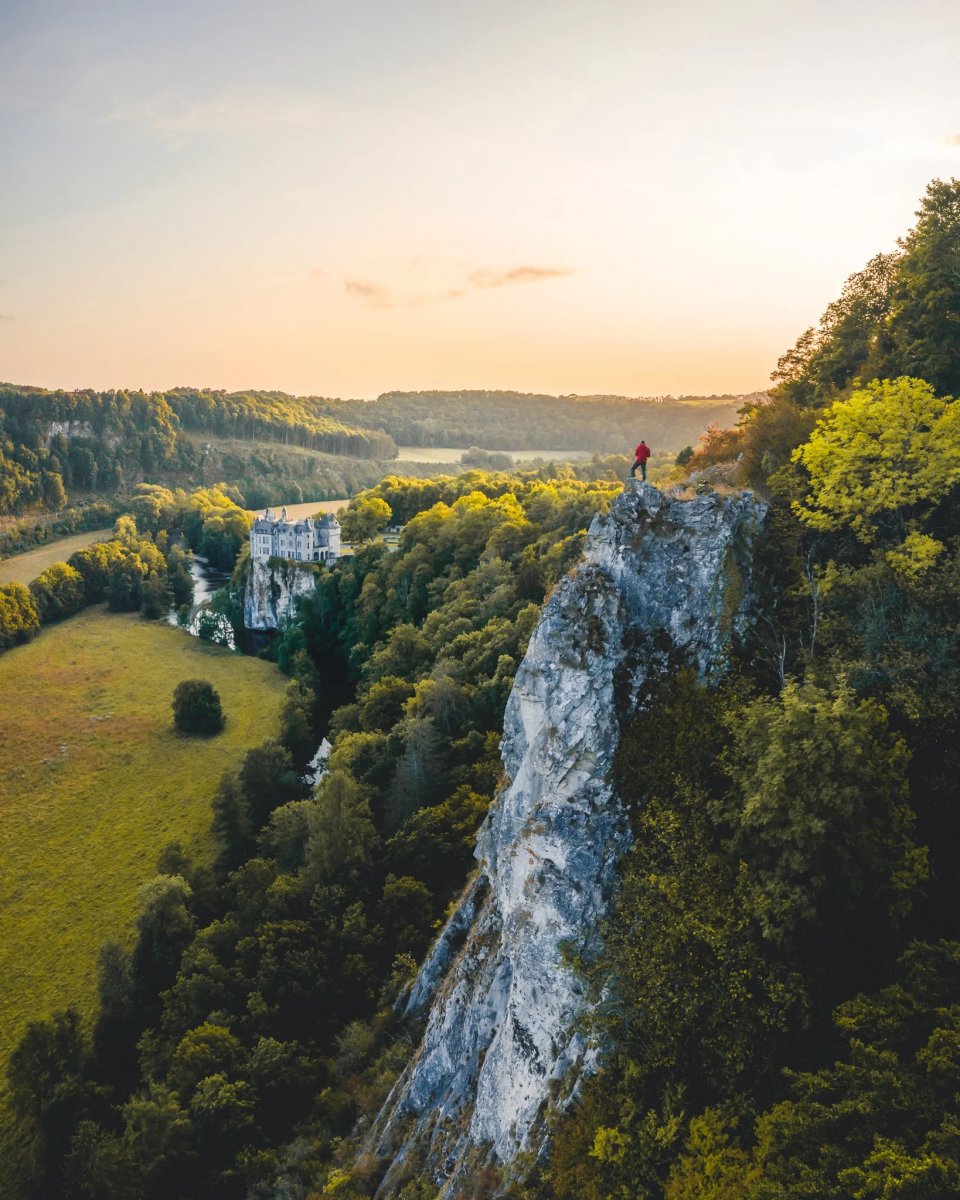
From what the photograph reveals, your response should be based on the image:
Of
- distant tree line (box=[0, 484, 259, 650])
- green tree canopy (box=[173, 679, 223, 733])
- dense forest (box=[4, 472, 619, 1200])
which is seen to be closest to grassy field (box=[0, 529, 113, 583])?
distant tree line (box=[0, 484, 259, 650])

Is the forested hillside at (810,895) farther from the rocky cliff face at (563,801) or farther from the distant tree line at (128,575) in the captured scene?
the distant tree line at (128,575)

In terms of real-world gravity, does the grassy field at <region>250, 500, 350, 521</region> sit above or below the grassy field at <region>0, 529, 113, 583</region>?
above

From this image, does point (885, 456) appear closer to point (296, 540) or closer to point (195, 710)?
point (195, 710)

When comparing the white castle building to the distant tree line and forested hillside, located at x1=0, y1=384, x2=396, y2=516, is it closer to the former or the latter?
the distant tree line

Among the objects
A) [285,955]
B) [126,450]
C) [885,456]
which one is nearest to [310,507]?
[126,450]

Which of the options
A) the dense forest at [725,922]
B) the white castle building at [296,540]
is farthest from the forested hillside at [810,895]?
the white castle building at [296,540]

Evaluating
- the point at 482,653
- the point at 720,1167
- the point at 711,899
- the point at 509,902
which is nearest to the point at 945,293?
the point at 711,899
